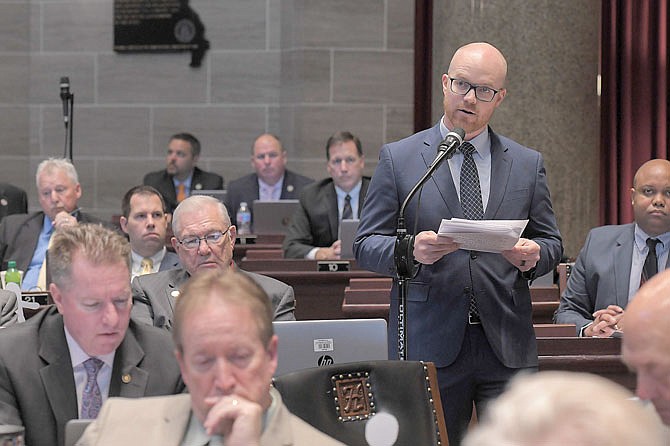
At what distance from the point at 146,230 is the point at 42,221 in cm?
174

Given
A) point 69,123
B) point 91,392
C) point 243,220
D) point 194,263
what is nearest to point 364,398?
point 91,392

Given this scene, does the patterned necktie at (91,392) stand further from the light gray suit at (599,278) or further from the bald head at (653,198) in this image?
the bald head at (653,198)

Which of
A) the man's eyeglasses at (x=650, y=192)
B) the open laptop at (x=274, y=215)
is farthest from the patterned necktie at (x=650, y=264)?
the open laptop at (x=274, y=215)

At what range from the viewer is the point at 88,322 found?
301cm

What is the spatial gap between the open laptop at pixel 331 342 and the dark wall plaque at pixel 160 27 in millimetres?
8260

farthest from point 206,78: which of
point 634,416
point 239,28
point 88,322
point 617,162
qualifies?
point 634,416

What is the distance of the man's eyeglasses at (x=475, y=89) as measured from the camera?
382 centimetres

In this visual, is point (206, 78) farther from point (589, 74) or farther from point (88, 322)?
point (88, 322)

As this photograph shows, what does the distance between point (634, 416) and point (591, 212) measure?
611 centimetres

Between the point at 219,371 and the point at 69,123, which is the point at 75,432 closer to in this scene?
the point at 219,371

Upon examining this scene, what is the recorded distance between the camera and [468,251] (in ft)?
12.6

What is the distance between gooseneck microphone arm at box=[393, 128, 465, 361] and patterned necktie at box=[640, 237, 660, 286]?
210 cm

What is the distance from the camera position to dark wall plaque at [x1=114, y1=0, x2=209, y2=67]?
1103cm

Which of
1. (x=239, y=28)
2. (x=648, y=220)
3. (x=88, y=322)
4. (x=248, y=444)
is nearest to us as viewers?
(x=248, y=444)
